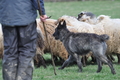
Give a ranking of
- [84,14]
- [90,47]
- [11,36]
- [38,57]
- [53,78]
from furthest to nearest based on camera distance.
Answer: [84,14]
[38,57]
[90,47]
[53,78]
[11,36]

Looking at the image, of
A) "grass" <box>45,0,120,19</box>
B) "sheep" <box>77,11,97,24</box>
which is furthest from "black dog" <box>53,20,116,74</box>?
"grass" <box>45,0,120,19</box>

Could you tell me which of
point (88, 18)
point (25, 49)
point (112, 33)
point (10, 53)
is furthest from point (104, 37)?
point (88, 18)

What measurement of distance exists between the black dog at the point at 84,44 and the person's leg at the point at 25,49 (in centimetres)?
303

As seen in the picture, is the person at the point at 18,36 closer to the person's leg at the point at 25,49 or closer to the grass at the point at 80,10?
the person's leg at the point at 25,49

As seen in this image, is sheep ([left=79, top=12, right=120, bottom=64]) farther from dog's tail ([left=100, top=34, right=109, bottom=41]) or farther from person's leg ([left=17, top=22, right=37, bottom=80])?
person's leg ([left=17, top=22, right=37, bottom=80])

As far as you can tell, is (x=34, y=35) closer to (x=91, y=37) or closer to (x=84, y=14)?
(x=91, y=37)

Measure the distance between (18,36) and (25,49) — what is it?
255mm

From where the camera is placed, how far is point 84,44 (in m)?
8.77

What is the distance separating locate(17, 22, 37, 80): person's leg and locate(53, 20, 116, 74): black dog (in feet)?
9.94

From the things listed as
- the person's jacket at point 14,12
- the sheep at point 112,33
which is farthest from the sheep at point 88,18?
the person's jacket at point 14,12

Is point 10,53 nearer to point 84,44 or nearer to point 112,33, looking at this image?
point 84,44

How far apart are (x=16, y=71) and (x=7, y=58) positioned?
291 millimetres

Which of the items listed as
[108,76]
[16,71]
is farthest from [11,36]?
[108,76]

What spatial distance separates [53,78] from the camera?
757 centimetres
